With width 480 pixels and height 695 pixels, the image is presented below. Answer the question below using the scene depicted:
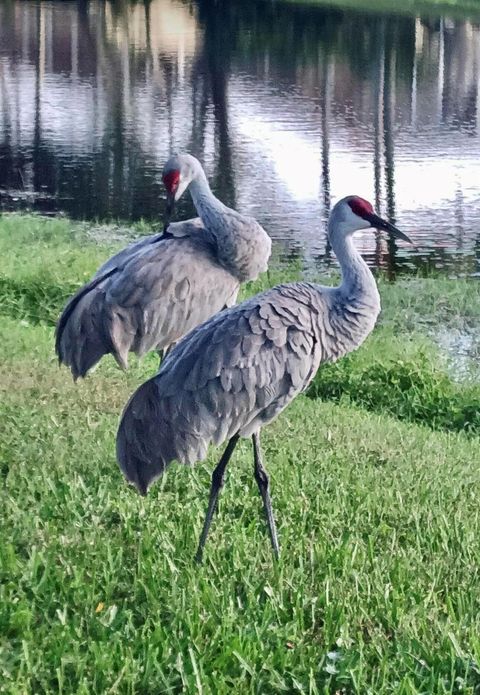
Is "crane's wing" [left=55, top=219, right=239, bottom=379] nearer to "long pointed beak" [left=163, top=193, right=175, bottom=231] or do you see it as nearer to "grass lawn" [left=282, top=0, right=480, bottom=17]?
"long pointed beak" [left=163, top=193, right=175, bottom=231]

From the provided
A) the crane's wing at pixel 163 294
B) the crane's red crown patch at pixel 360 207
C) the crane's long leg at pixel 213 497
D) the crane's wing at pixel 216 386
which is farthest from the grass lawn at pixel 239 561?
the crane's red crown patch at pixel 360 207

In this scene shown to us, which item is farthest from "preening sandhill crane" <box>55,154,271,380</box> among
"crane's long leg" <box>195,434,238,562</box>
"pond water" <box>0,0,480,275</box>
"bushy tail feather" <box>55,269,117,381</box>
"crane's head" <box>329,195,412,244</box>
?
"pond water" <box>0,0,480,275</box>

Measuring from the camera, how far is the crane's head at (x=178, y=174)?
22.0ft

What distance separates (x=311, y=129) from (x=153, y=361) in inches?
473

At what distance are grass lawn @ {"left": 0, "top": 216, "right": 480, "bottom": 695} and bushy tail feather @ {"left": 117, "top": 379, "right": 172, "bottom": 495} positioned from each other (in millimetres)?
234

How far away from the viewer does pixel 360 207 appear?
15.8ft

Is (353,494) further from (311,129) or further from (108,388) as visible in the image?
(311,129)

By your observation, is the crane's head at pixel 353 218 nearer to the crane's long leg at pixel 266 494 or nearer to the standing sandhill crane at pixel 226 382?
the standing sandhill crane at pixel 226 382

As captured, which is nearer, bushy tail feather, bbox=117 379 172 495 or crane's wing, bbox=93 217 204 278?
bushy tail feather, bbox=117 379 172 495

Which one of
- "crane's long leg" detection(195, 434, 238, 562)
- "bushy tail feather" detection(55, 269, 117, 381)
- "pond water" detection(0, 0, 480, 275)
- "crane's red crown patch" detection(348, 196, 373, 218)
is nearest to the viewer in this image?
"crane's long leg" detection(195, 434, 238, 562)

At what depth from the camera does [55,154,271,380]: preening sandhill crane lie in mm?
6125

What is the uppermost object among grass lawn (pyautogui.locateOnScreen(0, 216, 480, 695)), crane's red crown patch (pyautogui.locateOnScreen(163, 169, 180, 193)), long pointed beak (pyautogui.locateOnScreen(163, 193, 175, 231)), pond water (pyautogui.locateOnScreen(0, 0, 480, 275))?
crane's red crown patch (pyautogui.locateOnScreen(163, 169, 180, 193))

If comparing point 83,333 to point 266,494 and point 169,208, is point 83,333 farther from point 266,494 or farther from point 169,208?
point 266,494

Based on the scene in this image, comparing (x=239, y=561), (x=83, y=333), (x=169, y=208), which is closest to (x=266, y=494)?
(x=239, y=561)
